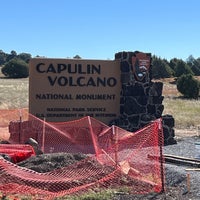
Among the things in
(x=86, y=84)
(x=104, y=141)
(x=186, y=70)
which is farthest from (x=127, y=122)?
(x=186, y=70)

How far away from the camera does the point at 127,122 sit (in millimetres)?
20094

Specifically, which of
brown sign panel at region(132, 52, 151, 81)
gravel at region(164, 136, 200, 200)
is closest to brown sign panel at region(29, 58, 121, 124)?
brown sign panel at region(132, 52, 151, 81)

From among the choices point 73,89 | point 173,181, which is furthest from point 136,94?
point 173,181

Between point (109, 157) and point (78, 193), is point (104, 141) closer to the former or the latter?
point (109, 157)

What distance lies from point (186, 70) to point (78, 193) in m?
76.6

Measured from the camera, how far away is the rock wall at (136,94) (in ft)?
65.8

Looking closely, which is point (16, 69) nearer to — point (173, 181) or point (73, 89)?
point (73, 89)

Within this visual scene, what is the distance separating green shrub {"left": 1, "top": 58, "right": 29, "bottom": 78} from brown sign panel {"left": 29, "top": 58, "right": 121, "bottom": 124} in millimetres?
68673

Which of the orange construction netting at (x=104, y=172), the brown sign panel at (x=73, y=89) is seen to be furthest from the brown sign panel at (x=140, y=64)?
the orange construction netting at (x=104, y=172)

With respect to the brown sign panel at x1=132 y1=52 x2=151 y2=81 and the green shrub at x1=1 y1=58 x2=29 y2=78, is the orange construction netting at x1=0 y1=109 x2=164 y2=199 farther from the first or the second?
the green shrub at x1=1 y1=58 x2=29 y2=78

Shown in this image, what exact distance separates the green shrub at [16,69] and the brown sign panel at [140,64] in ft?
226

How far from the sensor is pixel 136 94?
20203 millimetres

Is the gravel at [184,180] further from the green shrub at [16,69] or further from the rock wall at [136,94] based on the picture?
the green shrub at [16,69]

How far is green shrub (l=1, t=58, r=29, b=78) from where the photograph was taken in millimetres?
88562
